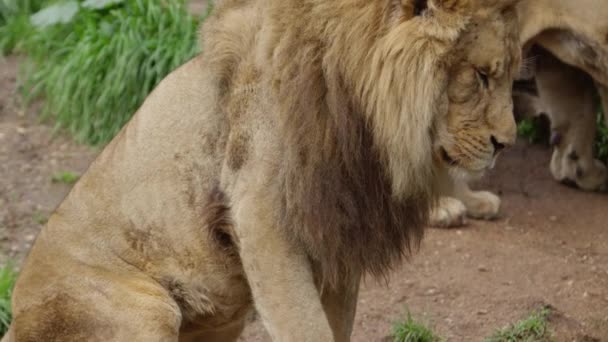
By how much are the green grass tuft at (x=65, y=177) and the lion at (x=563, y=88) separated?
1937 millimetres

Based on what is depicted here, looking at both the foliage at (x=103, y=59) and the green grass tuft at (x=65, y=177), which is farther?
the foliage at (x=103, y=59)

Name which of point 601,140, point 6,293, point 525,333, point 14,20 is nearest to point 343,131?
point 525,333

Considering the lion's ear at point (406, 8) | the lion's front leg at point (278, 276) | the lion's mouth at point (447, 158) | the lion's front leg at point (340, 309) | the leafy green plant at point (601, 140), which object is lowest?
the leafy green plant at point (601, 140)

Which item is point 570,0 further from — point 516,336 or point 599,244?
point 516,336

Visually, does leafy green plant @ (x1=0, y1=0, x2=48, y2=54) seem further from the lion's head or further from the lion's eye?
the lion's eye

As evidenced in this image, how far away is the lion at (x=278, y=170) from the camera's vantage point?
3.61 meters

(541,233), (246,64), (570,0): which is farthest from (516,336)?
(246,64)

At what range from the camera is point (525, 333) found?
17.2ft

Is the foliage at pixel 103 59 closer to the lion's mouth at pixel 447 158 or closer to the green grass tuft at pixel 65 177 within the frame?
the green grass tuft at pixel 65 177

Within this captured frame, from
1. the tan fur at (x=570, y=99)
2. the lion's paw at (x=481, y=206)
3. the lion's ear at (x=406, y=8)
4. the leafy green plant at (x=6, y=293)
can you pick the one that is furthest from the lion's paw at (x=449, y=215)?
the lion's ear at (x=406, y=8)

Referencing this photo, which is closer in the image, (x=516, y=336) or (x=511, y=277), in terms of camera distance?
(x=516, y=336)

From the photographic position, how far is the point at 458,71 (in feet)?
11.9

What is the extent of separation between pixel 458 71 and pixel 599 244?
2851 mm

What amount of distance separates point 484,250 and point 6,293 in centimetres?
230
